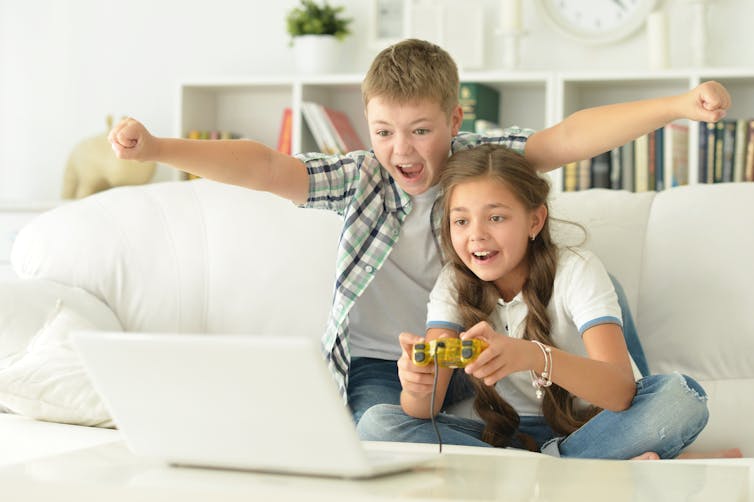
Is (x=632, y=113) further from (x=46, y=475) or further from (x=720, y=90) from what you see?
(x=46, y=475)

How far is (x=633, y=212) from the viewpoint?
2051mm

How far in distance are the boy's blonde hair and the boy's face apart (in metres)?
0.01

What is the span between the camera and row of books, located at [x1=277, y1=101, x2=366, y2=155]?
10.6 feet

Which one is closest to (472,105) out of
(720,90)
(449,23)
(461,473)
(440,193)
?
(449,23)

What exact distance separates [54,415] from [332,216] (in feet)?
2.32

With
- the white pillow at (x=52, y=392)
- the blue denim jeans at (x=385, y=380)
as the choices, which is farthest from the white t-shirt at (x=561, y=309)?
the white pillow at (x=52, y=392)

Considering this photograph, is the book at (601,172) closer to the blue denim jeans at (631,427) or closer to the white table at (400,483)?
the blue denim jeans at (631,427)

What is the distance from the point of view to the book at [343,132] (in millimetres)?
3232

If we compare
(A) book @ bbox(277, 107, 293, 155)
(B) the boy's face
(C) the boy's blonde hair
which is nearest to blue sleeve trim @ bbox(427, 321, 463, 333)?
(B) the boy's face

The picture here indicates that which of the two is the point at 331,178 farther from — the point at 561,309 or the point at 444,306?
the point at 561,309

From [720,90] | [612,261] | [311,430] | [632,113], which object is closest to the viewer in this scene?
[311,430]

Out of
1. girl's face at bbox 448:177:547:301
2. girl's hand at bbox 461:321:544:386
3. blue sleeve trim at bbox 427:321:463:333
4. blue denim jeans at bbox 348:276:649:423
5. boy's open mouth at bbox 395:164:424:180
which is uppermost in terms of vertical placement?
boy's open mouth at bbox 395:164:424:180

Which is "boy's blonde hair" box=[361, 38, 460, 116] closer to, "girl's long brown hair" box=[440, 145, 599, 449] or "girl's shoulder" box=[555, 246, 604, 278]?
"girl's long brown hair" box=[440, 145, 599, 449]

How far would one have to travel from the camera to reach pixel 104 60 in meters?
3.69
